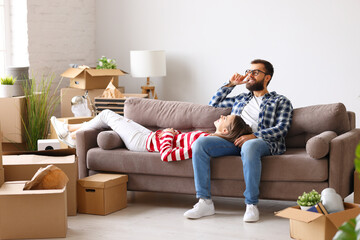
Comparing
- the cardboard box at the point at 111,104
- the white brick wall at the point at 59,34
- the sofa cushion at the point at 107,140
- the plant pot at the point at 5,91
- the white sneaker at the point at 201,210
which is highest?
the white brick wall at the point at 59,34

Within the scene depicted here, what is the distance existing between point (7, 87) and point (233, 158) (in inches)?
98.0

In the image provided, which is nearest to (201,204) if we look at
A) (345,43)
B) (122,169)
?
(122,169)

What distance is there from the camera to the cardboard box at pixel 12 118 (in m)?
4.98

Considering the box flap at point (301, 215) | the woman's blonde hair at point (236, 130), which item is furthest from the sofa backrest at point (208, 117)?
the box flap at point (301, 215)

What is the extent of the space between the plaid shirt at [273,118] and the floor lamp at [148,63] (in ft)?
6.38

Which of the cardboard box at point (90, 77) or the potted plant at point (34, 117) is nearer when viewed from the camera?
the potted plant at point (34, 117)

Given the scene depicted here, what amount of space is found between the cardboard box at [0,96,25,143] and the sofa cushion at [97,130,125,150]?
4.27 feet

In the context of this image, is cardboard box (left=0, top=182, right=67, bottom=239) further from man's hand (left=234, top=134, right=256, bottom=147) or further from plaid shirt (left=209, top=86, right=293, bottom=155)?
plaid shirt (left=209, top=86, right=293, bottom=155)

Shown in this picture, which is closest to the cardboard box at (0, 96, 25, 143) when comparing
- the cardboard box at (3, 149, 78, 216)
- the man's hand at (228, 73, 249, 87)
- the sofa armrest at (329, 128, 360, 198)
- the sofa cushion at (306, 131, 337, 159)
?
the cardboard box at (3, 149, 78, 216)

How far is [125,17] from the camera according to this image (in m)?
6.49

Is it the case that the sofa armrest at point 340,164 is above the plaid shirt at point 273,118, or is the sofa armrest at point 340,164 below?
below

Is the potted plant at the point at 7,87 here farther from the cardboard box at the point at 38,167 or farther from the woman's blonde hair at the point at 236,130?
the woman's blonde hair at the point at 236,130

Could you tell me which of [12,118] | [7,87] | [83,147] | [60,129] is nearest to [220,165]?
[83,147]

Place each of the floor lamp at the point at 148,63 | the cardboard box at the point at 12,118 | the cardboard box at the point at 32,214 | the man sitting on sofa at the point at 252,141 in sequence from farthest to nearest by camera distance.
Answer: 1. the floor lamp at the point at 148,63
2. the cardboard box at the point at 12,118
3. the man sitting on sofa at the point at 252,141
4. the cardboard box at the point at 32,214
